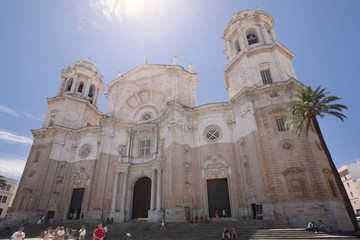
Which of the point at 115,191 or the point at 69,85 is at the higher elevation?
the point at 69,85

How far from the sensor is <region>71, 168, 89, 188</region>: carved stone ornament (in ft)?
88.2

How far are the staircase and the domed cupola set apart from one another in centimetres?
2097

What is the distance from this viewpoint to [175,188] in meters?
21.1

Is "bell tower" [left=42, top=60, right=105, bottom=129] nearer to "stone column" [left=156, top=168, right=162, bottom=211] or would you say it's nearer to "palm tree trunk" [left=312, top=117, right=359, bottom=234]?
"stone column" [left=156, top=168, right=162, bottom=211]

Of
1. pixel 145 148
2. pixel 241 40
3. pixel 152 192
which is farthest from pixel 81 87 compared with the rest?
pixel 241 40

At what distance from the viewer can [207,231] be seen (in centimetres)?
1564

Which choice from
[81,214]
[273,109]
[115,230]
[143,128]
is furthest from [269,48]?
[81,214]

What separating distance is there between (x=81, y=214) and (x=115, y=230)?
7.18m

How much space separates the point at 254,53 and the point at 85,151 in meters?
24.8

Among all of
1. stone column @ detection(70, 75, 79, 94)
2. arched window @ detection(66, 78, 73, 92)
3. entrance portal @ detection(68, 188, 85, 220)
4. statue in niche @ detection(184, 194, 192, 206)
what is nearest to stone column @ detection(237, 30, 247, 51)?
statue in niche @ detection(184, 194, 192, 206)

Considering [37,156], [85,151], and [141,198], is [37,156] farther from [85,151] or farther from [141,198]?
[141,198]

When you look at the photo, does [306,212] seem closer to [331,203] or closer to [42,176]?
[331,203]

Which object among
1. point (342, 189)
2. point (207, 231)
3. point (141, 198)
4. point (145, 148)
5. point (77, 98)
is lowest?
point (207, 231)

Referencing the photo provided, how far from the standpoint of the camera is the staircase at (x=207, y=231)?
13477 millimetres
